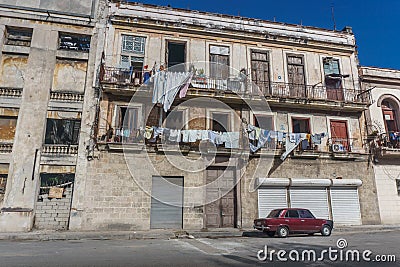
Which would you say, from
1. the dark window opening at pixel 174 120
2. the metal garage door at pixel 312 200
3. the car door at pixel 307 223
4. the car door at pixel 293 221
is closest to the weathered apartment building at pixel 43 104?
the dark window opening at pixel 174 120

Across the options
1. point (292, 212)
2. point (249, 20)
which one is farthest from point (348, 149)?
point (249, 20)

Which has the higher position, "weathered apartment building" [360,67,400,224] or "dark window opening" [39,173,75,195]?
"weathered apartment building" [360,67,400,224]

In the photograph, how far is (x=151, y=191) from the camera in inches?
600

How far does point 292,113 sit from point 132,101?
32.9 feet

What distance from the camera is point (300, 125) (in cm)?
1862

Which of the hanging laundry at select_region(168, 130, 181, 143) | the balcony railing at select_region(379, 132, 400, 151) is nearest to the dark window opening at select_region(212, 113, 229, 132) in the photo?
the hanging laundry at select_region(168, 130, 181, 143)

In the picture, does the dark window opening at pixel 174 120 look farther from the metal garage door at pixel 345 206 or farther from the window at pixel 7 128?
the metal garage door at pixel 345 206

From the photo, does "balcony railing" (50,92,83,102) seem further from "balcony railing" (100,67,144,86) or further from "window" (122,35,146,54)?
"window" (122,35,146,54)

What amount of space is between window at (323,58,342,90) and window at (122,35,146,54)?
12.6 metres

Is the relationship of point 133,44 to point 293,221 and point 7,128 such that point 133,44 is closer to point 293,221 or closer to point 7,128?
point 7,128

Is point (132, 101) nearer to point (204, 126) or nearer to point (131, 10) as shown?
point (204, 126)

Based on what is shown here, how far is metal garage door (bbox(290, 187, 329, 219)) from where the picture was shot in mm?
16484

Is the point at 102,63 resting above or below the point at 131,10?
below

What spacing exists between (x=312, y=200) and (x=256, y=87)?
768 cm
